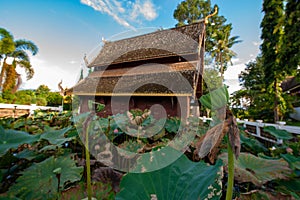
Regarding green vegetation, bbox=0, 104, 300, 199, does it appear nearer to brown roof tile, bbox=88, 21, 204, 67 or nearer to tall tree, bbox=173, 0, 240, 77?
brown roof tile, bbox=88, 21, 204, 67

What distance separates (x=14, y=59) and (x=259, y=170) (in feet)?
56.7

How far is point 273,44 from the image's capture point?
9164 millimetres

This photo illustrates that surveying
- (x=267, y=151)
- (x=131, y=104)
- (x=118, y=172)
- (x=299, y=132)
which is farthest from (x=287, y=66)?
(x=118, y=172)

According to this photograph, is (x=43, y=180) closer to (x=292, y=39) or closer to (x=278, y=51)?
(x=292, y=39)

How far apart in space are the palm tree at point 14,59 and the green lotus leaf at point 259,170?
590 inches

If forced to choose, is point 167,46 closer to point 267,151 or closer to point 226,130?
point 267,151

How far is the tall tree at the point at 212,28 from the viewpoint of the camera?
1484 cm

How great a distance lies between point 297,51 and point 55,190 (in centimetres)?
990

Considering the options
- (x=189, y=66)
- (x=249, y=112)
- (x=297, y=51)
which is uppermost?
(x=297, y=51)

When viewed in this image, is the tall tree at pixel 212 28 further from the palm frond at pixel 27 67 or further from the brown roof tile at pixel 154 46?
the palm frond at pixel 27 67

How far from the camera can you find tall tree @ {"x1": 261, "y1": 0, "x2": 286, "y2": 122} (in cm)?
870

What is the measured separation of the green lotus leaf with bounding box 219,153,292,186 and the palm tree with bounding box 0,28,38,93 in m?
15.0

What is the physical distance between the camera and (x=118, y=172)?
0.81 meters

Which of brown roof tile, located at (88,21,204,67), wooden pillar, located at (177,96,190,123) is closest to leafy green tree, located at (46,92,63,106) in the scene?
brown roof tile, located at (88,21,204,67)
